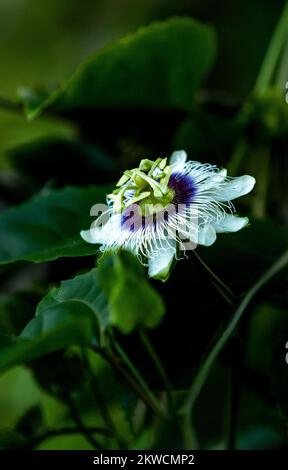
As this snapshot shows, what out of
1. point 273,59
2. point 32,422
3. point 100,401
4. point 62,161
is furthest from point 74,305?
point 273,59

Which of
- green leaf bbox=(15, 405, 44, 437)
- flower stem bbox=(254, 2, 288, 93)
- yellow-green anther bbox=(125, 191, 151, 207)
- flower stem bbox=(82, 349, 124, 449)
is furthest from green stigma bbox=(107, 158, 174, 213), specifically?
flower stem bbox=(254, 2, 288, 93)

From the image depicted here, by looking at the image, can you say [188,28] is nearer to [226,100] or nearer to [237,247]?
[226,100]

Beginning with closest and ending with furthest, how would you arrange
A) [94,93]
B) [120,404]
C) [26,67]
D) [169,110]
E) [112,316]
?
[112,316] < [120,404] < [94,93] < [169,110] < [26,67]

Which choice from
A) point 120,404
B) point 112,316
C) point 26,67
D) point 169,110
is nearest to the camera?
point 112,316

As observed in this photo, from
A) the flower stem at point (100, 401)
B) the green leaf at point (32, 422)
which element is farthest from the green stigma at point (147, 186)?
the green leaf at point (32, 422)

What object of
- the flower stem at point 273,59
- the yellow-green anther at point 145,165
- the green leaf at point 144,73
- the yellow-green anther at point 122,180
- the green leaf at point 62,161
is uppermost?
the flower stem at point 273,59

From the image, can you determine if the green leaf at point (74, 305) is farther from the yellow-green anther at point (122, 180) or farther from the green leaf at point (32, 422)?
→ the green leaf at point (32, 422)

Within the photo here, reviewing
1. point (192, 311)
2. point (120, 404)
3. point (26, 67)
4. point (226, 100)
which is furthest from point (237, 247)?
point (26, 67)
